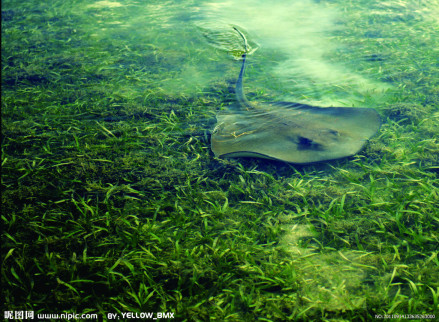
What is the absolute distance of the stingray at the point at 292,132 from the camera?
2691 millimetres

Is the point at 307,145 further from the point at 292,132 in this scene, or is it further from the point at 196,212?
the point at 196,212

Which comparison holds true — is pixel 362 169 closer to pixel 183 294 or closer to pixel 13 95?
pixel 183 294

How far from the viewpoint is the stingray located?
269 centimetres

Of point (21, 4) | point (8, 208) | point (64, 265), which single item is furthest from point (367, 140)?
point (21, 4)

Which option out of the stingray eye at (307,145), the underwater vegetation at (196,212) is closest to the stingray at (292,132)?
the stingray eye at (307,145)

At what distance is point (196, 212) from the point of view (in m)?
2.49

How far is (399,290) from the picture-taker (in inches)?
75.5

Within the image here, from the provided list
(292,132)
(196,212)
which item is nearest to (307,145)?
(292,132)

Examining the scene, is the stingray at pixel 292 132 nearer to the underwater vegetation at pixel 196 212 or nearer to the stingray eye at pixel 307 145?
the stingray eye at pixel 307 145

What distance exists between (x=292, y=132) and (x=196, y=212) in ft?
3.85

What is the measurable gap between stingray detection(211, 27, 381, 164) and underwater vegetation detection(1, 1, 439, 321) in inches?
7.3

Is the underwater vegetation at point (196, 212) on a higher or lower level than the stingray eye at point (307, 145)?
lower

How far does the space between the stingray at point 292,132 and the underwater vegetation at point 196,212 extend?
0.60 ft

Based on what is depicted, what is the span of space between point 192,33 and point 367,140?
13.3 ft
